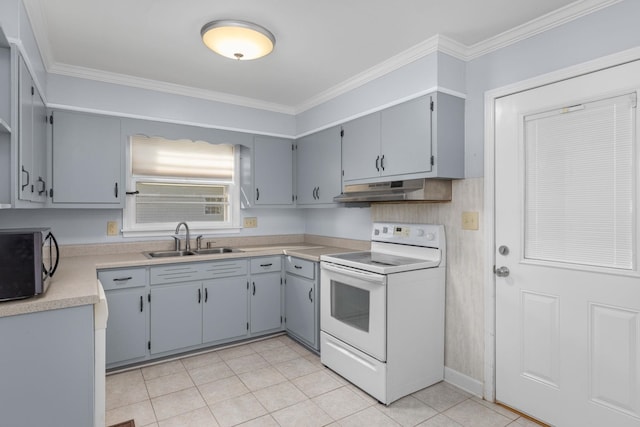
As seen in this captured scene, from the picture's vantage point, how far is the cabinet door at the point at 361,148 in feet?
9.36

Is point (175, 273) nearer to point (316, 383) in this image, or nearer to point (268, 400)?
point (268, 400)

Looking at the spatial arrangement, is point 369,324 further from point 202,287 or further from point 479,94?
point 479,94

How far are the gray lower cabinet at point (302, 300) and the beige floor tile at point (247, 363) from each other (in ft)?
1.43

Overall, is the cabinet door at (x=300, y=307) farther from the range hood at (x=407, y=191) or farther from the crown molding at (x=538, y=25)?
the crown molding at (x=538, y=25)

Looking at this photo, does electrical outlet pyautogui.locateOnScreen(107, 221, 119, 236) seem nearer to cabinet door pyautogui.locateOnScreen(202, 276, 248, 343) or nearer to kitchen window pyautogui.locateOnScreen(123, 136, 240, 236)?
kitchen window pyautogui.locateOnScreen(123, 136, 240, 236)

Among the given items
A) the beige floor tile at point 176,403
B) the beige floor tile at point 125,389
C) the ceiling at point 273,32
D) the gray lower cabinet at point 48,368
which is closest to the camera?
the gray lower cabinet at point 48,368

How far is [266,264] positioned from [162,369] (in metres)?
1.20

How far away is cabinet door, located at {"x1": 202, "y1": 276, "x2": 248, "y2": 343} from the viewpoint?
10.3 ft

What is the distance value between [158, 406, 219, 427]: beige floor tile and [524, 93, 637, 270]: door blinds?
2176 millimetres

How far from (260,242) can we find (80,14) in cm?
250

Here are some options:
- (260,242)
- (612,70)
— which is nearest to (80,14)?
(260,242)

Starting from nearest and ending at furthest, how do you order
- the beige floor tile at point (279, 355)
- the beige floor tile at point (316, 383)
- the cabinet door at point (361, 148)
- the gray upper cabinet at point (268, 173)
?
the beige floor tile at point (316, 383), the cabinet door at point (361, 148), the beige floor tile at point (279, 355), the gray upper cabinet at point (268, 173)

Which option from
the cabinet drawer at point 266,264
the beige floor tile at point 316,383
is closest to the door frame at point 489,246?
the beige floor tile at point 316,383

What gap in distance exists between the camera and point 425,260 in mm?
2672
